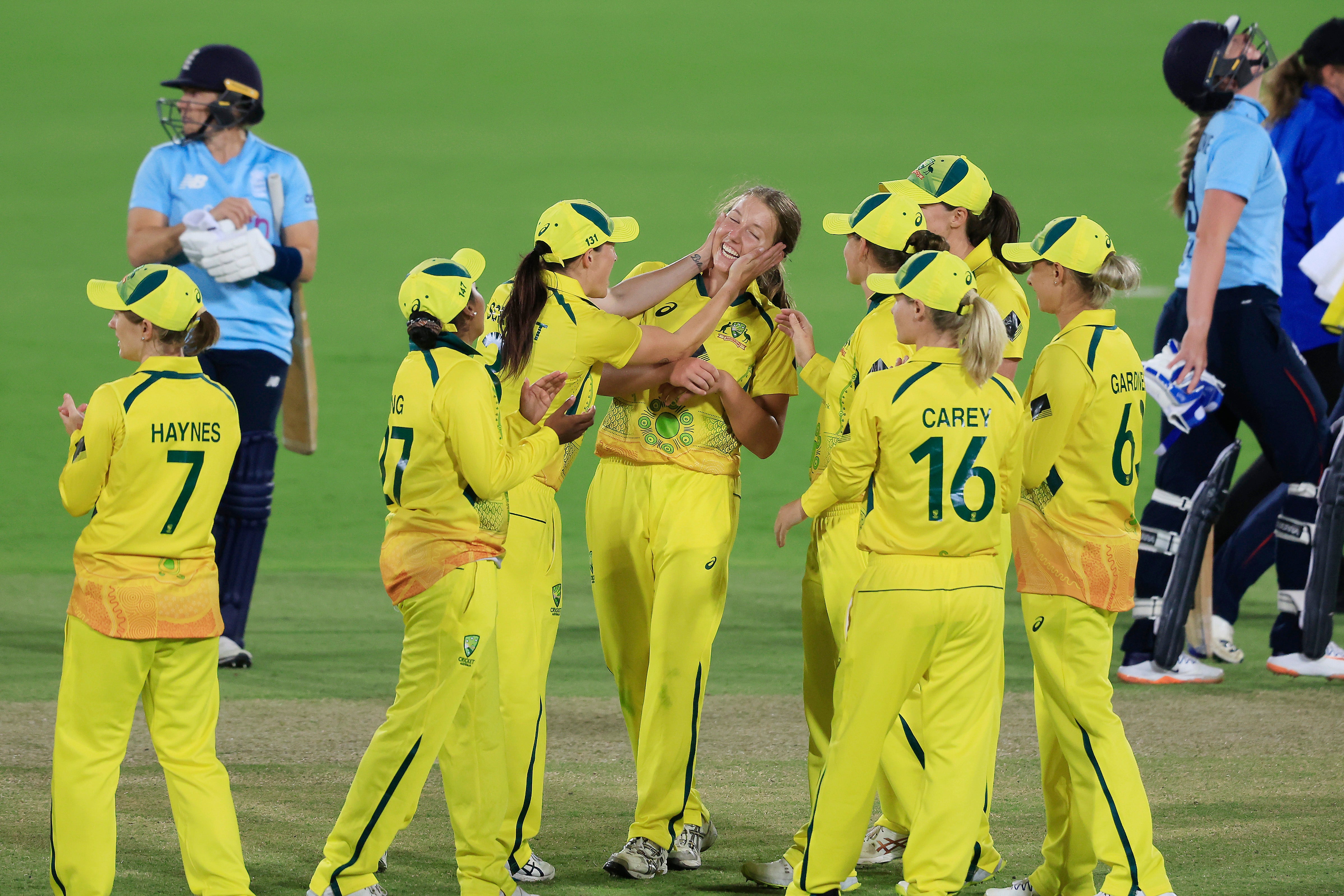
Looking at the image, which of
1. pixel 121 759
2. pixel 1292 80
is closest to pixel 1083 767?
pixel 121 759

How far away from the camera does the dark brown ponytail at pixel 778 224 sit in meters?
4.82

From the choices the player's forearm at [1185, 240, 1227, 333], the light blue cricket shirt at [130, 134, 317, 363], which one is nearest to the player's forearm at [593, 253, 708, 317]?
the player's forearm at [1185, 240, 1227, 333]

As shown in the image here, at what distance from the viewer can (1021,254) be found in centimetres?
438

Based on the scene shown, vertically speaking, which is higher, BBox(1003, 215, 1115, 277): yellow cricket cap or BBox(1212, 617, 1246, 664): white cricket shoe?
BBox(1003, 215, 1115, 277): yellow cricket cap

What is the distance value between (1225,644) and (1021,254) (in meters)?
3.41

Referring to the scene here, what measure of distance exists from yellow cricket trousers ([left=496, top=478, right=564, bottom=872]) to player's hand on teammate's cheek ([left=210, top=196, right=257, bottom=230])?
295cm

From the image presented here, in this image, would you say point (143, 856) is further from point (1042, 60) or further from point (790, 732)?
point (1042, 60)

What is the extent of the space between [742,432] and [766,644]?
2898 mm

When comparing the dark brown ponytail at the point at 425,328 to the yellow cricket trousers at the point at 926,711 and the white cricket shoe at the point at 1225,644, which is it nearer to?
the yellow cricket trousers at the point at 926,711

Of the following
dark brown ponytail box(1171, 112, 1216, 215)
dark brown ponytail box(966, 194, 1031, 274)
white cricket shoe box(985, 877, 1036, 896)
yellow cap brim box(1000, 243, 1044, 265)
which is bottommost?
white cricket shoe box(985, 877, 1036, 896)

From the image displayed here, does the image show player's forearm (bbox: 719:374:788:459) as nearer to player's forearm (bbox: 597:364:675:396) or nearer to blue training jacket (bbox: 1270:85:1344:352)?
player's forearm (bbox: 597:364:675:396)

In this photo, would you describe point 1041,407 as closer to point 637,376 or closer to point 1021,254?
point 1021,254

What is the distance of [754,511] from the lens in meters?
10.3

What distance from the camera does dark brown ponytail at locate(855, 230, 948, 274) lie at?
4457mm
